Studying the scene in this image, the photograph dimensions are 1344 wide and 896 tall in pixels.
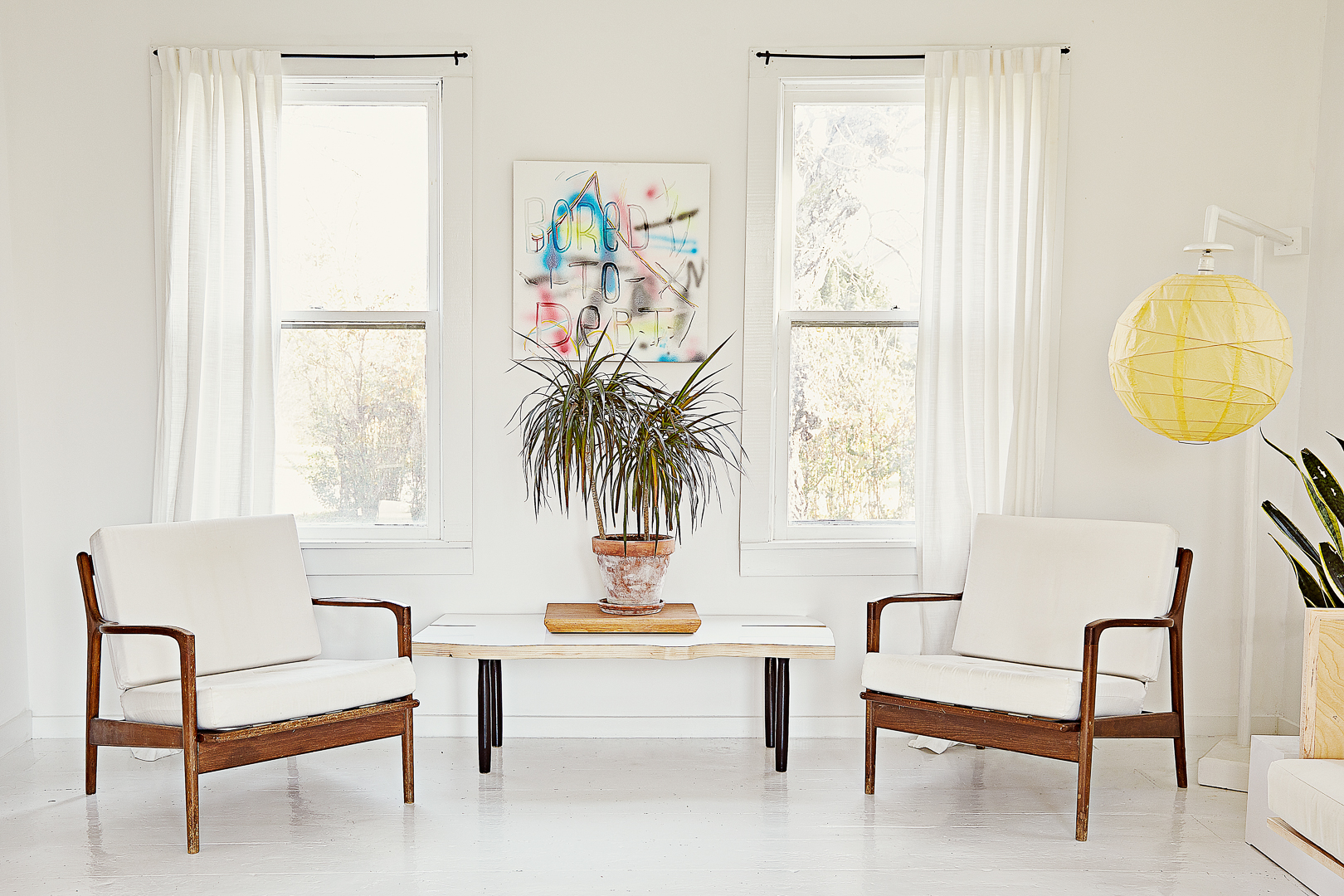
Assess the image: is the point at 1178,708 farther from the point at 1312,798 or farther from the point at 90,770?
the point at 90,770

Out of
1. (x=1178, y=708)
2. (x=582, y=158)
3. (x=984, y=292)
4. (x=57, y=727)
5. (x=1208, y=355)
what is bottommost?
(x=57, y=727)

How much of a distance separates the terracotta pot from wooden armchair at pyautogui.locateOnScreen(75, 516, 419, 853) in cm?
68

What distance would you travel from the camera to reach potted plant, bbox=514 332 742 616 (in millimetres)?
3209

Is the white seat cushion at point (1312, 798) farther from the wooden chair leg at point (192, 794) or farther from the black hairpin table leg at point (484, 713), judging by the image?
the wooden chair leg at point (192, 794)

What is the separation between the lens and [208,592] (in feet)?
10.1

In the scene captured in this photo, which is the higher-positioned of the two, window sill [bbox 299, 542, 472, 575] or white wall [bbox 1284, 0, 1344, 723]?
white wall [bbox 1284, 0, 1344, 723]

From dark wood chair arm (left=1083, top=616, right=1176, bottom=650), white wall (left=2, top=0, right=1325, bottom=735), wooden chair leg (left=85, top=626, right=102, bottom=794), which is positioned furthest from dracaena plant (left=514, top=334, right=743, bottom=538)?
wooden chair leg (left=85, top=626, right=102, bottom=794)

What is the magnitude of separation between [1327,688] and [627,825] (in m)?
1.86

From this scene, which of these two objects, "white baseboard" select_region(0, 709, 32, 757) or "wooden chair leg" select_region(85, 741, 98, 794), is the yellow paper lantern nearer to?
"wooden chair leg" select_region(85, 741, 98, 794)

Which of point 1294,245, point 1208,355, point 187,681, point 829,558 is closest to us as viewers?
point 187,681

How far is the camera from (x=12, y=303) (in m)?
3.49

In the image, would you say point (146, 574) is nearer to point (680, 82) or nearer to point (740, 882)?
point (740, 882)

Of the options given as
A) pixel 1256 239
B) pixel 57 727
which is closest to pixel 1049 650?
pixel 1256 239

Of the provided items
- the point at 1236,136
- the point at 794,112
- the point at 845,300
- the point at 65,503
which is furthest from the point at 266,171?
the point at 1236,136
